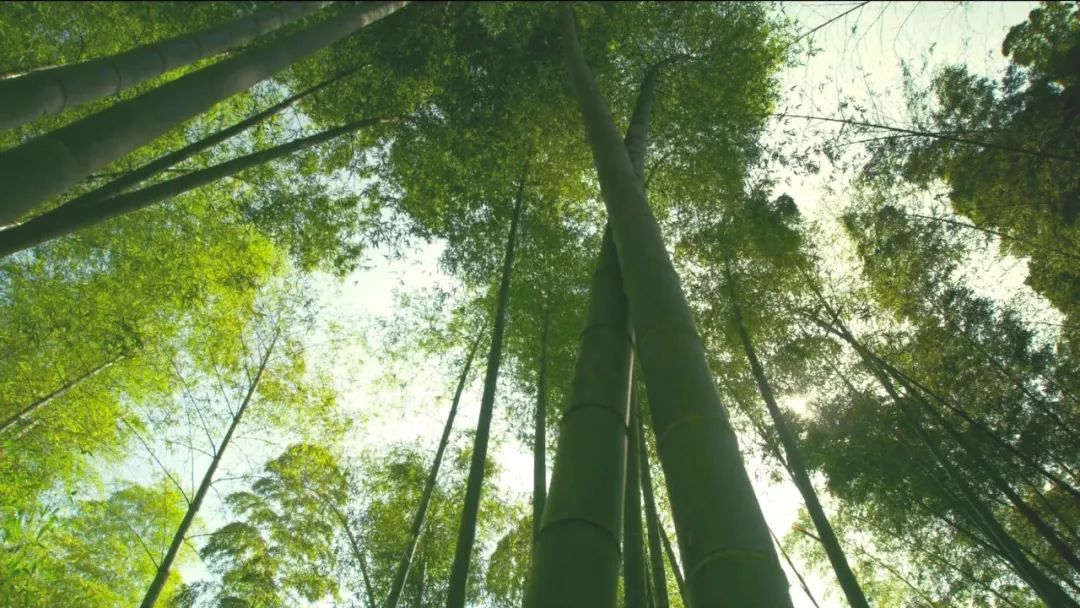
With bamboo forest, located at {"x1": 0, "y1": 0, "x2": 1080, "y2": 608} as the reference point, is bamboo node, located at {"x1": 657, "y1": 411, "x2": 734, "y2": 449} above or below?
below

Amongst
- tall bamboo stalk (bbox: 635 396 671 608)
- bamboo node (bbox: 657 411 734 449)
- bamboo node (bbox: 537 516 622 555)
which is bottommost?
bamboo node (bbox: 537 516 622 555)

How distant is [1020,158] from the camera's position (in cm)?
448

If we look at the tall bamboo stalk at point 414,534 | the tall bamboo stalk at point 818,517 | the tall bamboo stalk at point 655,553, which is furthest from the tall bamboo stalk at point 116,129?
the tall bamboo stalk at point 818,517

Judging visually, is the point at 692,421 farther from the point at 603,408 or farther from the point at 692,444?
the point at 603,408

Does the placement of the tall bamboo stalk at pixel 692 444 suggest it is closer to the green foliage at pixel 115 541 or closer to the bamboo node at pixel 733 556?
the bamboo node at pixel 733 556

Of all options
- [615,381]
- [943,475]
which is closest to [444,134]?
[615,381]

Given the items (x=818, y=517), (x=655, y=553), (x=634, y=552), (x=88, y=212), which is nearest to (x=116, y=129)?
(x=88, y=212)

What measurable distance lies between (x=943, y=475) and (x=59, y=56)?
33.6ft

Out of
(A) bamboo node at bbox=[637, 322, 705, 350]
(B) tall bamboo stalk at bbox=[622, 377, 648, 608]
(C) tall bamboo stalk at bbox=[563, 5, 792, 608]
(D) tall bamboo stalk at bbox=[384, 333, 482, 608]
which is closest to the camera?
(C) tall bamboo stalk at bbox=[563, 5, 792, 608]

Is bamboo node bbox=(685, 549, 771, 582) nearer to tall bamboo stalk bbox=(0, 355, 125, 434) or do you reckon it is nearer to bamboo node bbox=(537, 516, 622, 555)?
bamboo node bbox=(537, 516, 622, 555)

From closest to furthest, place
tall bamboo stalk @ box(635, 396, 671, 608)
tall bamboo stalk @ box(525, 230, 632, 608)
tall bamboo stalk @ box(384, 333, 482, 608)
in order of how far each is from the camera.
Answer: tall bamboo stalk @ box(525, 230, 632, 608), tall bamboo stalk @ box(635, 396, 671, 608), tall bamboo stalk @ box(384, 333, 482, 608)

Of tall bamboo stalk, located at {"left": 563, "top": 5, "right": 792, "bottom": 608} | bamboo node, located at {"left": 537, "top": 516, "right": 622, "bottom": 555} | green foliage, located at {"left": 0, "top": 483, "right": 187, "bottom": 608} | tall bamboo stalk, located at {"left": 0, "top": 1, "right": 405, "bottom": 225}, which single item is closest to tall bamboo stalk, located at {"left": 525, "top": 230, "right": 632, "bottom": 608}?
bamboo node, located at {"left": 537, "top": 516, "right": 622, "bottom": 555}

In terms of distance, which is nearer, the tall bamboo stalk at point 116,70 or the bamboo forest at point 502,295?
the tall bamboo stalk at point 116,70

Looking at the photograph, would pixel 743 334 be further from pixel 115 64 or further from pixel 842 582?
pixel 115 64
